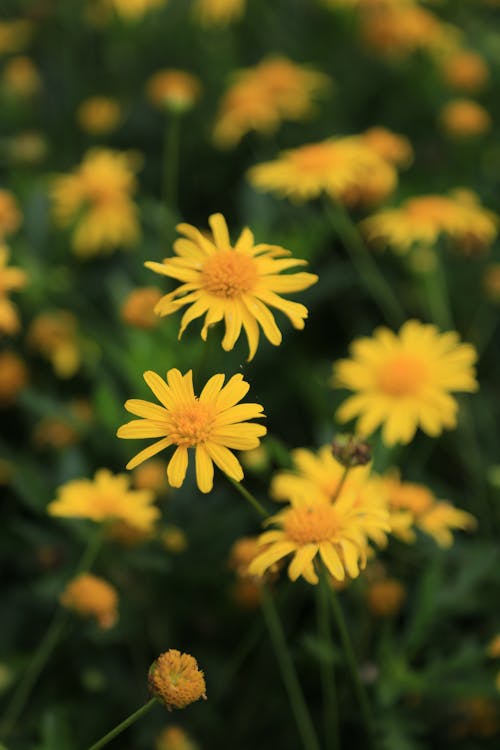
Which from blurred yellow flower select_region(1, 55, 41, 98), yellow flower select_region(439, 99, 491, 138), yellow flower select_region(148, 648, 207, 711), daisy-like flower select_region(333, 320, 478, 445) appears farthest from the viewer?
blurred yellow flower select_region(1, 55, 41, 98)

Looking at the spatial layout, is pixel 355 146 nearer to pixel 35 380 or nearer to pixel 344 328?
pixel 344 328

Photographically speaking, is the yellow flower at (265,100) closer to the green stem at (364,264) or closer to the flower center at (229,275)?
the green stem at (364,264)

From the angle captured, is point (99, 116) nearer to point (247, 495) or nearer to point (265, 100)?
point (265, 100)

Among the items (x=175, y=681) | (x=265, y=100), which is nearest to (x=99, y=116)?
(x=265, y=100)

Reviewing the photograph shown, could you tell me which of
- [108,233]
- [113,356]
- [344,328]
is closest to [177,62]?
[108,233]

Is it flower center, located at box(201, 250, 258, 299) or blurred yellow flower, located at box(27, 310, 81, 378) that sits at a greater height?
flower center, located at box(201, 250, 258, 299)

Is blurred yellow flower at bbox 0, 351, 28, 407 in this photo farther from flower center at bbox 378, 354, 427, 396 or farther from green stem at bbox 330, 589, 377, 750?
green stem at bbox 330, 589, 377, 750

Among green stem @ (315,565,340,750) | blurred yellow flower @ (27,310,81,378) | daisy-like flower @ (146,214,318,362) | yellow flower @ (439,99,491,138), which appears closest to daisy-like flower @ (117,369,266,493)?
daisy-like flower @ (146,214,318,362)
